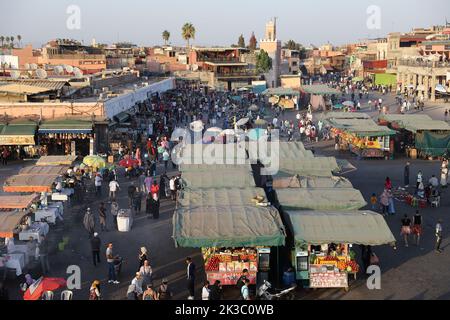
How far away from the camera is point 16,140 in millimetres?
26453

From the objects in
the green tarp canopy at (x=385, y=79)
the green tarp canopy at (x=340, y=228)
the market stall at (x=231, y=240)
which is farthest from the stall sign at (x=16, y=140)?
the green tarp canopy at (x=385, y=79)

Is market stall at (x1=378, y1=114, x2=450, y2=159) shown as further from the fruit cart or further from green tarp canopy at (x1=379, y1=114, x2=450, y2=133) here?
the fruit cart

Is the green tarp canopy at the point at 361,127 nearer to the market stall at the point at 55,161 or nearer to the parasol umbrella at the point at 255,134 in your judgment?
the parasol umbrella at the point at 255,134

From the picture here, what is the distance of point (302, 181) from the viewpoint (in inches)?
655

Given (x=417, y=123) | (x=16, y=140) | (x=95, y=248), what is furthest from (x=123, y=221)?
(x=417, y=123)

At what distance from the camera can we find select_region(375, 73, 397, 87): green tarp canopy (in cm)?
7162

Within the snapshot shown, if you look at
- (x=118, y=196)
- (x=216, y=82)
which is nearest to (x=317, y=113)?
(x=216, y=82)

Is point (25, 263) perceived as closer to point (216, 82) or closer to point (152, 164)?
point (152, 164)

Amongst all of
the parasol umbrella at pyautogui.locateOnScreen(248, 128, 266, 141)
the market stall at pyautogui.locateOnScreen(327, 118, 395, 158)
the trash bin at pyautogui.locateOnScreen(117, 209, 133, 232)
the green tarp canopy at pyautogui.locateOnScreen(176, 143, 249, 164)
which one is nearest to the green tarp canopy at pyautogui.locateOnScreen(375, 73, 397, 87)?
the market stall at pyautogui.locateOnScreen(327, 118, 395, 158)

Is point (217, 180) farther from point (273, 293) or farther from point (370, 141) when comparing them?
point (370, 141)

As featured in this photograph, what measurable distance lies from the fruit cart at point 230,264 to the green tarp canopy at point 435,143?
59.2 feet

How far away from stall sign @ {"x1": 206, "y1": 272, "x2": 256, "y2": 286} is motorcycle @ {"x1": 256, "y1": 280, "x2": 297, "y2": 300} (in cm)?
46

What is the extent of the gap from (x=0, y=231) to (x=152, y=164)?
35.3ft

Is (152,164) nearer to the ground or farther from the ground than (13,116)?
nearer to the ground
